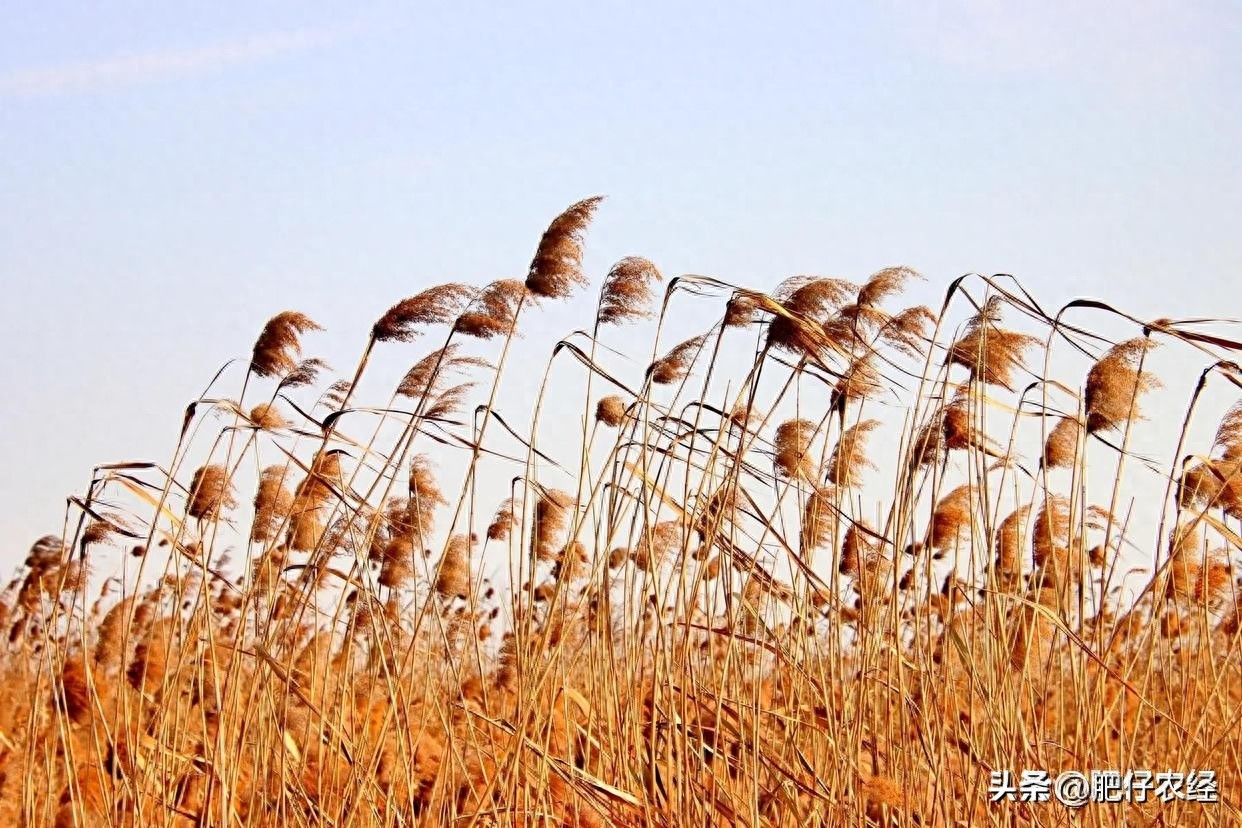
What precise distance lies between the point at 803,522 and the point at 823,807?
0.76 m

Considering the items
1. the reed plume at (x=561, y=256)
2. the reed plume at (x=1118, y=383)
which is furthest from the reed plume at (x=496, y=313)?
the reed plume at (x=1118, y=383)

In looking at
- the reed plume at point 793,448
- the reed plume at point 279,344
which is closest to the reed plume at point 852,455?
the reed plume at point 793,448

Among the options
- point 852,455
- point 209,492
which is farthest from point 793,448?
point 209,492

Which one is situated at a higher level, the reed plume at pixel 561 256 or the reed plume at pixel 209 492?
the reed plume at pixel 561 256

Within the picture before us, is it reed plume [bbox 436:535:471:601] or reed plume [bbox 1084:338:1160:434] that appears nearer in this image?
reed plume [bbox 1084:338:1160:434]

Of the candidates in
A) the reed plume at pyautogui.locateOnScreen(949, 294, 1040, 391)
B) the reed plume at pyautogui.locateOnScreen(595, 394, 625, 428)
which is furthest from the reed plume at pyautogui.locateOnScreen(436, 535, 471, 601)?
the reed plume at pyautogui.locateOnScreen(949, 294, 1040, 391)

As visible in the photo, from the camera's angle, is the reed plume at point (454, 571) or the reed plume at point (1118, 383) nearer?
the reed plume at point (1118, 383)

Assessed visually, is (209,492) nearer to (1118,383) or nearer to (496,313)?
(496,313)

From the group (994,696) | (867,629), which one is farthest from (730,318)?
(994,696)

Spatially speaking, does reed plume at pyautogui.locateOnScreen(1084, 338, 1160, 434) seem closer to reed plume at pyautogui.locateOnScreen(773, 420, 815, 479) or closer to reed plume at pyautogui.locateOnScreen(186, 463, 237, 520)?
reed plume at pyautogui.locateOnScreen(773, 420, 815, 479)

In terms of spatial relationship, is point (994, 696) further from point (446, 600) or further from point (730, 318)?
point (446, 600)

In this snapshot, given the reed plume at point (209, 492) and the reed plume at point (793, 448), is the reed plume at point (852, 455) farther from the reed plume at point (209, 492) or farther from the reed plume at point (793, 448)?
the reed plume at point (209, 492)

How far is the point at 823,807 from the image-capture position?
3.50 m

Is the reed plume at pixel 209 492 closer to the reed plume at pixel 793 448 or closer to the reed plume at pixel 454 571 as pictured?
the reed plume at pixel 454 571
